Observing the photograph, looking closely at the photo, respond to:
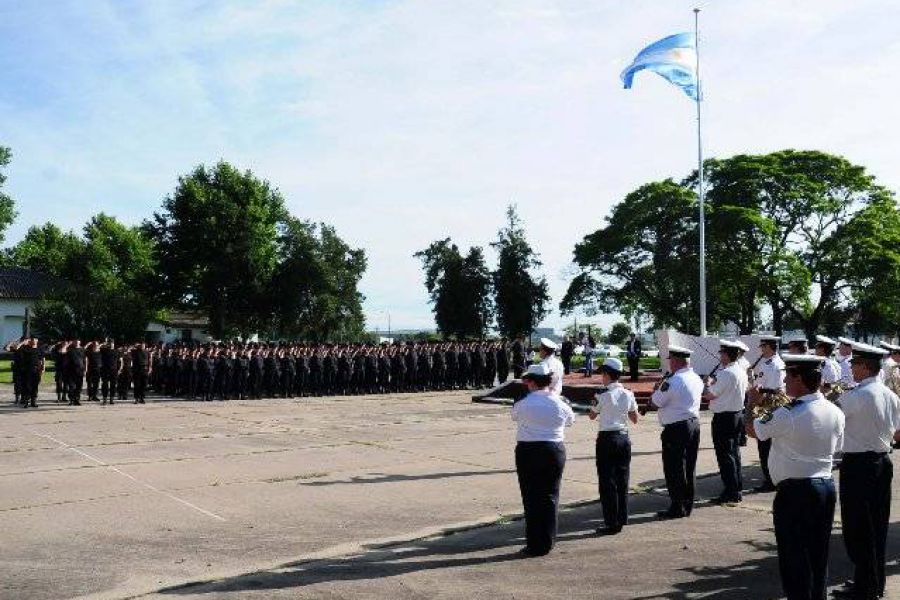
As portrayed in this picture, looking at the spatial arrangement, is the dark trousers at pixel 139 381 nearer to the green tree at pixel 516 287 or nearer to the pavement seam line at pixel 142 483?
the pavement seam line at pixel 142 483

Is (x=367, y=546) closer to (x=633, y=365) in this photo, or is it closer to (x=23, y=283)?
(x=633, y=365)

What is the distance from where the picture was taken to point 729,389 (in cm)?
955

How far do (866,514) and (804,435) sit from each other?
1.16 m

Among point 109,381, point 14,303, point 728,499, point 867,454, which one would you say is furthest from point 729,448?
point 14,303

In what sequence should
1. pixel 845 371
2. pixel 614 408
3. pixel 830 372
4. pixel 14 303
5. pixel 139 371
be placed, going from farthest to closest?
pixel 14 303 → pixel 139 371 → pixel 845 371 → pixel 830 372 → pixel 614 408

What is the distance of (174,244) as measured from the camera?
51250 millimetres

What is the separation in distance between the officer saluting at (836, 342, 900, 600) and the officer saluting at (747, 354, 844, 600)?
756 mm

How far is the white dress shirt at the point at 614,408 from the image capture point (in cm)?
827

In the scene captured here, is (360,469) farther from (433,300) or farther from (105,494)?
(433,300)

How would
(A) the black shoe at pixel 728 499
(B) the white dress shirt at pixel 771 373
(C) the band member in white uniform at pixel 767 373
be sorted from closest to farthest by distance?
(A) the black shoe at pixel 728 499
(C) the band member in white uniform at pixel 767 373
(B) the white dress shirt at pixel 771 373

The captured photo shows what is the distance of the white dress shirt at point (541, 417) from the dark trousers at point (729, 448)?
2869 millimetres

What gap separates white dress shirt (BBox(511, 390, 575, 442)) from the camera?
7.39m

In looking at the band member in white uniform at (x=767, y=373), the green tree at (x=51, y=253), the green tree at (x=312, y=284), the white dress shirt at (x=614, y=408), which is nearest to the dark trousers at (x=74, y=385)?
the band member in white uniform at (x=767, y=373)

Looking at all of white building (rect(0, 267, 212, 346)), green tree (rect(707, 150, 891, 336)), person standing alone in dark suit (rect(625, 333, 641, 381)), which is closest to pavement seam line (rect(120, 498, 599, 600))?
person standing alone in dark suit (rect(625, 333, 641, 381))
